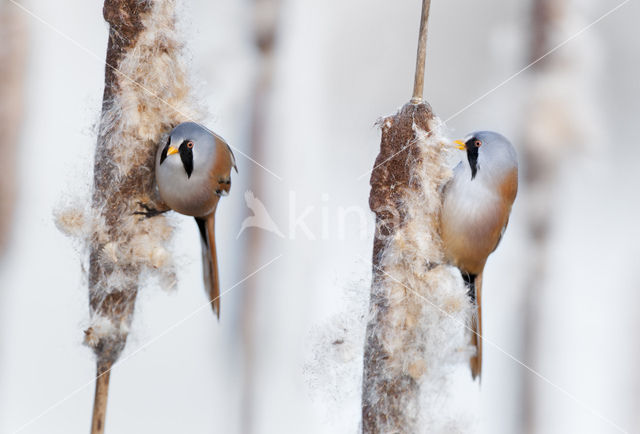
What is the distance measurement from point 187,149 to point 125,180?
0.06m

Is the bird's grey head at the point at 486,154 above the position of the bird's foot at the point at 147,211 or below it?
above

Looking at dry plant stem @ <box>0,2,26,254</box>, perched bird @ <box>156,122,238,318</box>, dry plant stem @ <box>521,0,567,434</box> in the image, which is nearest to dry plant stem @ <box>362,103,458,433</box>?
perched bird @ <box>156,122,238,318</box>

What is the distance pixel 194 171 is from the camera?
0.55 m

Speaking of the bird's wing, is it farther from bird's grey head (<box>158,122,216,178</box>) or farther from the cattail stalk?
bird's grey head (<box>158,122,216,178</box>)

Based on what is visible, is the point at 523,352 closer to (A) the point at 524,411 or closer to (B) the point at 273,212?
(A) the point at 524,411

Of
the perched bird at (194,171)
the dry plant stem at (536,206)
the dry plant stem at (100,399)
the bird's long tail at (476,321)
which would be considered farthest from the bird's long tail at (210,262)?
the dry plant stem at (536,206)

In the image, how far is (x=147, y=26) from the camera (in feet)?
1.80

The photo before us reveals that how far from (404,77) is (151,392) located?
0.44 m

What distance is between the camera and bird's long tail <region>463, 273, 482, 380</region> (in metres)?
0.55

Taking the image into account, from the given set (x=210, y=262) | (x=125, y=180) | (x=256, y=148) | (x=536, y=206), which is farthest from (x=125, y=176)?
(x=536, y=206)

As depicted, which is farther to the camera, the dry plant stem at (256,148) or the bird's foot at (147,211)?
the dry plant stem at (256,148)

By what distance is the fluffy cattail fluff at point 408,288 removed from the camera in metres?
0.52

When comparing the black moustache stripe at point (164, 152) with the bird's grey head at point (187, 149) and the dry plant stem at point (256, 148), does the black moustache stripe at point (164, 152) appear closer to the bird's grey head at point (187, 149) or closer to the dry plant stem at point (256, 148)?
the bird's grey head at point (187, 149)

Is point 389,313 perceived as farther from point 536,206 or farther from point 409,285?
point 536,206
